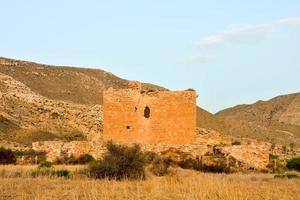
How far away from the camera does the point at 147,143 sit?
85.4 feet

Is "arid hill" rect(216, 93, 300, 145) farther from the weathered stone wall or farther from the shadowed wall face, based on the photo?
the weathered stone wall

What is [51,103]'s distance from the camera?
61.4 metres

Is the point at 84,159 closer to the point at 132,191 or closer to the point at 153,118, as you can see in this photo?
the point at 153,118

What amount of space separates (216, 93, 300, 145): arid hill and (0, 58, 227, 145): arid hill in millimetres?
4909

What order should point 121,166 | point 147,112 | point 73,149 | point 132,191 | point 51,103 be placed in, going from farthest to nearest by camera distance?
point 51,103, point 147,112, point 73,149, point 121,166, point 132,191

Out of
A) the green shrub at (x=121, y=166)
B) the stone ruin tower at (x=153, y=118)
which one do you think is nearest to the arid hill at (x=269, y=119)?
the stone ruin tower at (x=153, y=118)

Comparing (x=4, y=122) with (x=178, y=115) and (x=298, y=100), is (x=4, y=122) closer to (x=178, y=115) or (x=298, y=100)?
(x=178, y=115)

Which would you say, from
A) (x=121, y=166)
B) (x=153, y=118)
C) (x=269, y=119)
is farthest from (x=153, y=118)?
(x=269, y=119)

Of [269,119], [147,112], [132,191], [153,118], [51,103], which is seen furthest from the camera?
[269,119]

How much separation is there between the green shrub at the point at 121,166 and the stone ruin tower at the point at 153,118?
8.42 metres

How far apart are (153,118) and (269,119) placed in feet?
257

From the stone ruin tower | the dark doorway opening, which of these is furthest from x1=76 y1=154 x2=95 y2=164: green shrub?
the dark doorway opening

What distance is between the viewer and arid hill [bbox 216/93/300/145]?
7444cm

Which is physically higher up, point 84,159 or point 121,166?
point 84,159
